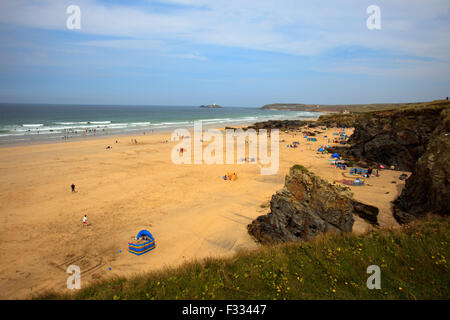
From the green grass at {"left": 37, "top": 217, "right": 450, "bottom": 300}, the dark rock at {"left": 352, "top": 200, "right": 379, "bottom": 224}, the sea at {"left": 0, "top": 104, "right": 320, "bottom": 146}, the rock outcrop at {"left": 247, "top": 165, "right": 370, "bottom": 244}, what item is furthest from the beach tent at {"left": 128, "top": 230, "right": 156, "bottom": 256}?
the sea at {"left": 0, "top": 104, "right": 320, "bottom": 146}

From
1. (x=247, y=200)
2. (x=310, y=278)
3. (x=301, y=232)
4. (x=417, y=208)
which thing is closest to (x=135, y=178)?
(x=247, y=200)

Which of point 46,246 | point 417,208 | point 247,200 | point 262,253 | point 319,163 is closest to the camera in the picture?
point 262,253

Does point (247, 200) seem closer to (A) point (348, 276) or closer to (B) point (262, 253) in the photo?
(B) point (262, 253)

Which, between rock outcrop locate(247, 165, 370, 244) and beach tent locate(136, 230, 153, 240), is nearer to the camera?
rock outcrop locate(247, 165, 370, 244)

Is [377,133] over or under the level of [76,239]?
over

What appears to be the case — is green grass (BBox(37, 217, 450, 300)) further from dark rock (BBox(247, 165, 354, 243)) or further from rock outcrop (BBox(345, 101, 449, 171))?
rock outcrop (BBox(345, 101, 449, 171))

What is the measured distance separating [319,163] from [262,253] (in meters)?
21.4

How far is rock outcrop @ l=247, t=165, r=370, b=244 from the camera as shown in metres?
9.84

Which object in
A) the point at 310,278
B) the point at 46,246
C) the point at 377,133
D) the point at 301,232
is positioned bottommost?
the point at 46,246

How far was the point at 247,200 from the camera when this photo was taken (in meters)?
16.2

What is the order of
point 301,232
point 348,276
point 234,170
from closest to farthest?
1. point 348,276
2. point 301,232
3. point 234,170

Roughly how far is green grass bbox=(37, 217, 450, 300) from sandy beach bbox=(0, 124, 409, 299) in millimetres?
2025

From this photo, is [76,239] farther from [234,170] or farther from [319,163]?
[319,163]
